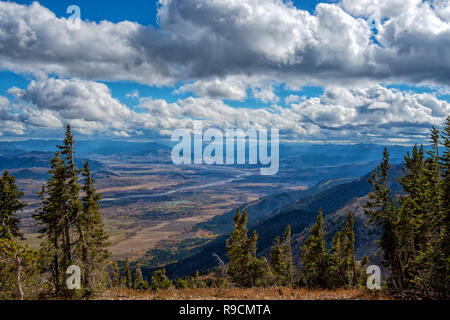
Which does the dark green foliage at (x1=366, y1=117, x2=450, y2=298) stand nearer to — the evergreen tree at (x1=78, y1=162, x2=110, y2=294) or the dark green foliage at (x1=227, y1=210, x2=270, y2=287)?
the dark green foliage at (x1=227, y1=210, x2=270, y2=287)

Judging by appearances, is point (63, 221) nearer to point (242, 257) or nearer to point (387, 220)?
point (242, 257)

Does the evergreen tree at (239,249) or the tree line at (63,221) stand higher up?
the tree line at (63,221)

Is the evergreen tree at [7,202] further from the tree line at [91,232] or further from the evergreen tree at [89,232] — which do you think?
the evergreen tree at [89,232]

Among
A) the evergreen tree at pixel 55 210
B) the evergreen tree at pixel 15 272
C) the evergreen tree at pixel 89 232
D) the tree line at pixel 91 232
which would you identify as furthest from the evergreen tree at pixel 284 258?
the evergreen tree at pixel 15 272

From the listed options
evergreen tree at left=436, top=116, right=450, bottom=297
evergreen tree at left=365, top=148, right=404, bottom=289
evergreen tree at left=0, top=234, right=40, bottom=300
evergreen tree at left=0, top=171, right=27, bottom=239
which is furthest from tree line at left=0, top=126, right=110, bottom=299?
evergreen tree at left=365, top=148, right=404, bottom=289

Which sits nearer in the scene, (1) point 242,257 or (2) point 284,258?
(1) point 242,257

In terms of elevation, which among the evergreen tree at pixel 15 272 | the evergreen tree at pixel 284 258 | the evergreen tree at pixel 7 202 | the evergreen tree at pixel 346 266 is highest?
the evergreen tree at pixel 7 202

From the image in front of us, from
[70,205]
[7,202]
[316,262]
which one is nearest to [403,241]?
[316,262]

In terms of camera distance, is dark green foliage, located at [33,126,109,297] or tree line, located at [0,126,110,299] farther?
dark green foliage, located at [33,126,109,297]

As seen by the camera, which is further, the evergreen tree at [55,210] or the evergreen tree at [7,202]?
the evergreen tree at [7,202]

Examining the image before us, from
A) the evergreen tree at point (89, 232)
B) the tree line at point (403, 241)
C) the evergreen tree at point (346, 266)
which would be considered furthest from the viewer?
the evergreen tree at point (346, 266)

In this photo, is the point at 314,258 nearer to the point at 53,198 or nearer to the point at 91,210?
the point at 91,210
